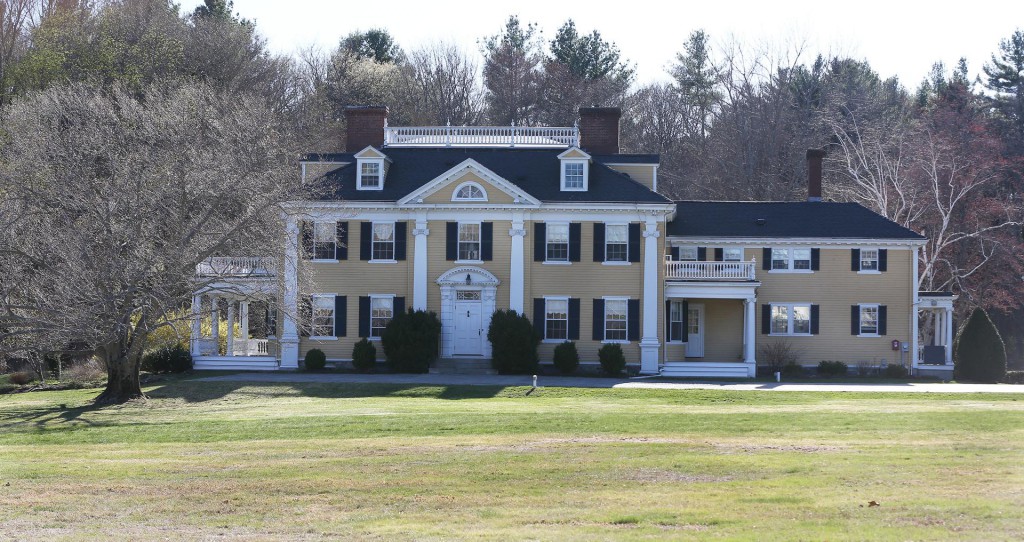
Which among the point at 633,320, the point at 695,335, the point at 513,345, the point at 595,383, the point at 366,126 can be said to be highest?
the point at 366,126

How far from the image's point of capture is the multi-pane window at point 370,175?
134ft

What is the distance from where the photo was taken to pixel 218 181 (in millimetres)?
30469

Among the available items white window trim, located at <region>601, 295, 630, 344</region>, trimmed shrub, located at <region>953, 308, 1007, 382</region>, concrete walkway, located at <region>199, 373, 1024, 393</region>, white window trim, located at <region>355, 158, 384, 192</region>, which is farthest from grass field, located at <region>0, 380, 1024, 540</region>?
white window trim, located at <region>355, 158, 384, 192</region>

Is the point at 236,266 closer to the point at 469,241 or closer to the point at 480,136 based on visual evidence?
the point at 469,241

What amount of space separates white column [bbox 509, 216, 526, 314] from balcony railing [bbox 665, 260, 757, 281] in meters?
5.15

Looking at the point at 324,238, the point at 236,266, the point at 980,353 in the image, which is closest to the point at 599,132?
the point at 324,238

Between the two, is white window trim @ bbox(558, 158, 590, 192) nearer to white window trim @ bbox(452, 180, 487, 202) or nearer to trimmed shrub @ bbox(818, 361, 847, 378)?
white window trim @ bbox(452, 180, 487, 202)

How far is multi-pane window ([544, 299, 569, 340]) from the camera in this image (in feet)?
132

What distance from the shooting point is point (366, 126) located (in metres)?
43.9

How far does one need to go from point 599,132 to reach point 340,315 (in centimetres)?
1177

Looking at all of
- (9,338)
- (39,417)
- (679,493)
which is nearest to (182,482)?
(679,493)

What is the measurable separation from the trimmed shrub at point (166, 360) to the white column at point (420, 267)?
315 inches

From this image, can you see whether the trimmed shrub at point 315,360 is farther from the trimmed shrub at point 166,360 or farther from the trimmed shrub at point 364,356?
the trimmed shrub at point 166,360

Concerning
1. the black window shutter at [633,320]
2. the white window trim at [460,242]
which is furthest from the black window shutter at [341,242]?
the black window shutter at [633,320]
